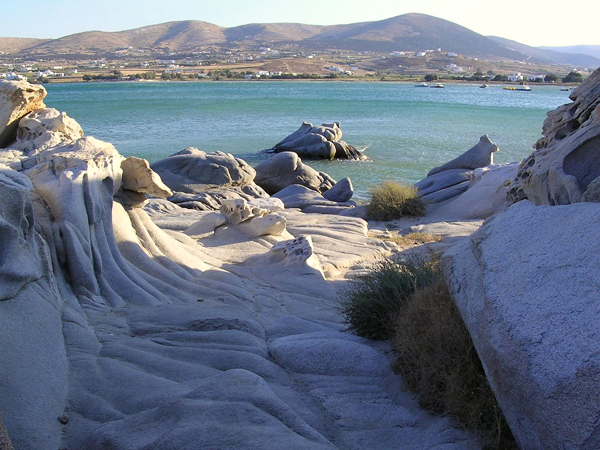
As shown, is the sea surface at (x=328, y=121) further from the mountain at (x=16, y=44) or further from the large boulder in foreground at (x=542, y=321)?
the mountain at (x=16, y=44)

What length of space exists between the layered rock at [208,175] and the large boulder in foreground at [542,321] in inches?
407

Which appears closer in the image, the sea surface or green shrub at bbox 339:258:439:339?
green shrub at bbox 339:258:439:339

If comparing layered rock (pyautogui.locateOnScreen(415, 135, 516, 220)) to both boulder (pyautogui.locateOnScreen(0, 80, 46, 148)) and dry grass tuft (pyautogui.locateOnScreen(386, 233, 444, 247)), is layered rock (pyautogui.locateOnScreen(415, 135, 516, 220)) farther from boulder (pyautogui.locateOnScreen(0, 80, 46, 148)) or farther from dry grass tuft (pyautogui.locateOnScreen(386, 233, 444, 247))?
boulder (pyautogui.locateOnScreen(0, 80, 46, 148))

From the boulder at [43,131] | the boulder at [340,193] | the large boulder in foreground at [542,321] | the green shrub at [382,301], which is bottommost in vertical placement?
the boulder at [340,193]

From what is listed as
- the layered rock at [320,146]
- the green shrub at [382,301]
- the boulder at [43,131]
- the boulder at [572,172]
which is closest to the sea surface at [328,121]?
the layered rock at [320,146]

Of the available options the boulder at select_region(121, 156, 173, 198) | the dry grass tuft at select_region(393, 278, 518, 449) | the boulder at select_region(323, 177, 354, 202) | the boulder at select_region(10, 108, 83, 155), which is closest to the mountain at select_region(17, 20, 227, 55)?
the boulder at select_region(323, 177, 354, 202)

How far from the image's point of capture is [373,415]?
3.46 meters

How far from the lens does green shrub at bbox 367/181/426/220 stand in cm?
1137

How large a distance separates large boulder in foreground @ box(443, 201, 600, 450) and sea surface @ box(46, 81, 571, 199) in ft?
37.0

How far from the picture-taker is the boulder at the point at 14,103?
7852mm

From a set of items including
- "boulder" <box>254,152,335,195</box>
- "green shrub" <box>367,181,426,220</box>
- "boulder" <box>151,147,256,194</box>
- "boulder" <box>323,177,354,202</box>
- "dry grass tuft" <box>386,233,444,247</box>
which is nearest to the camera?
"dry grass tuft" <box>386,233,444,247</box>

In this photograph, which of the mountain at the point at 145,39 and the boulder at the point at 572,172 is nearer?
the boulder at the point at 572,172

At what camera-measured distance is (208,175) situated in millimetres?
14570

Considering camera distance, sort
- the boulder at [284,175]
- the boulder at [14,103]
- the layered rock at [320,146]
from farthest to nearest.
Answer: the layered rock at [320,146]
the boulder at [284,175]
the boulder at [14,103]
